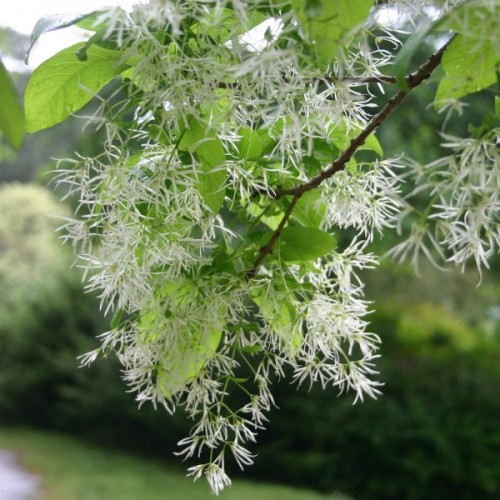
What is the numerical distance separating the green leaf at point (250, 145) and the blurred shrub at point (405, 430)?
9.34 feet

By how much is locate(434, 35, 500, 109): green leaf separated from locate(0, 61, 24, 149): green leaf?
17cm

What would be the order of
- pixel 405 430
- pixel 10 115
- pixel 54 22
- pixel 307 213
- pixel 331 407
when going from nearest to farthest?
pixel 10 115
pixel 54 22
pixel 307 213
pixel 405 430
pixel 331 407

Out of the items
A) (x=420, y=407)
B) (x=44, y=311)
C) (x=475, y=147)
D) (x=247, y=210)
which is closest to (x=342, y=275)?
(x=247, y=210)

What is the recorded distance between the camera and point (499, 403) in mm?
3240

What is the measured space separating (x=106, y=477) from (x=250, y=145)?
3.17m

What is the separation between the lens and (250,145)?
0.44m

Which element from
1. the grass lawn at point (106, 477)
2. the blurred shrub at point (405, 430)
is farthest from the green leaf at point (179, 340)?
the blurred shrub at point (405, 430)

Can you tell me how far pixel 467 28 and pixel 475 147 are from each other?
7 centimetres

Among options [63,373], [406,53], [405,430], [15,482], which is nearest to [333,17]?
[406,53]

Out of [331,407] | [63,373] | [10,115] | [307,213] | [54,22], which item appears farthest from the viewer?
[63,373]

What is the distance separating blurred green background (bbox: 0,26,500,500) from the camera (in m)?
3.14

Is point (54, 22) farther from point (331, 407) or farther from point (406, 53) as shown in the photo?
point (331, 407)

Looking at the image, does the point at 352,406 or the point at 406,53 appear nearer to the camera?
the point at 406,53

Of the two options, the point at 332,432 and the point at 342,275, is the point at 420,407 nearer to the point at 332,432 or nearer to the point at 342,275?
the point at 332,432
